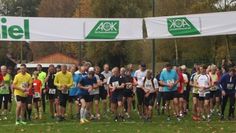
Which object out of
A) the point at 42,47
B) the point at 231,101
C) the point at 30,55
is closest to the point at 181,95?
the point at 231,101

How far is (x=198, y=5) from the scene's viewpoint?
5066 cm

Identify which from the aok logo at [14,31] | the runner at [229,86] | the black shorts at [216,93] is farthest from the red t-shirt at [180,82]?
the aok logo at [14,31]

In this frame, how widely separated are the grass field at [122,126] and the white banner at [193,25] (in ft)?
11.8

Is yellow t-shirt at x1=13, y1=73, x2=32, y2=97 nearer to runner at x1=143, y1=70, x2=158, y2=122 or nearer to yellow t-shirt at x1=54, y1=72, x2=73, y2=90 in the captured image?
yellow t-shirt at x1=54, y1=72, x2=73, y2=90

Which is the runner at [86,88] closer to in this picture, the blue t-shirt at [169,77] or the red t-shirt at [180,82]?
the blue t-shirt at [169,77]

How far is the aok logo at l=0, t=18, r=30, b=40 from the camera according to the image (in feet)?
67.0

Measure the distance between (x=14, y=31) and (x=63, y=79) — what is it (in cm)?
279

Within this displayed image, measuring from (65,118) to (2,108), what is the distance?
3775 millimetres

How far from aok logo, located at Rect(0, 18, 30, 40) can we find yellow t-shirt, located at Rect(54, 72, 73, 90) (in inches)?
→ 82.9

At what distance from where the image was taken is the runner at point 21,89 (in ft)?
61.4

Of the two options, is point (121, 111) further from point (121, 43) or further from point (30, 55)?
point (30, 55)

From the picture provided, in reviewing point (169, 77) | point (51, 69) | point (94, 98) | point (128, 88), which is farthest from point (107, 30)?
point (169, 77)

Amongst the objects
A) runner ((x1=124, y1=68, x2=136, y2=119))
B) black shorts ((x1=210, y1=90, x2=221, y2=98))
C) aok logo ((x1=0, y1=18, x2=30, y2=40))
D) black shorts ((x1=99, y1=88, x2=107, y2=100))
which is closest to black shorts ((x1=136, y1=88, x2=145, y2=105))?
runner ((x1=124, y1=68, x2=136, y2=119))

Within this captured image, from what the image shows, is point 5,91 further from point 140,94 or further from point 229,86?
point 229,86
